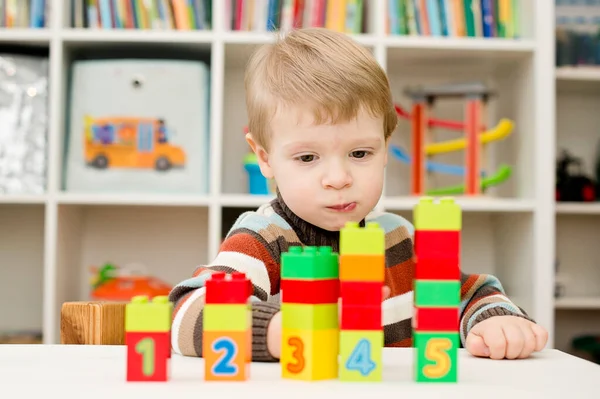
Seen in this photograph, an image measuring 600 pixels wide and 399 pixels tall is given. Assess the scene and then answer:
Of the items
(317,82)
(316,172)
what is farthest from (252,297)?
(317,82)

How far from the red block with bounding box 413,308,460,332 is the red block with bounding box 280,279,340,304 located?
0.07 meters

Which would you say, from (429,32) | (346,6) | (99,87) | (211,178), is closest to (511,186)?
(429,32)

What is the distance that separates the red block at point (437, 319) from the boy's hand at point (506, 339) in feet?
0.59

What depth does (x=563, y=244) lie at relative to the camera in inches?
107

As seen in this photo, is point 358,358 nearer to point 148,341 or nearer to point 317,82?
point 148,341

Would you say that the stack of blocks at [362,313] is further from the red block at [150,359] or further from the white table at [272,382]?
the red block at [150,359]

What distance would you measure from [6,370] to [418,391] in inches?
13.3

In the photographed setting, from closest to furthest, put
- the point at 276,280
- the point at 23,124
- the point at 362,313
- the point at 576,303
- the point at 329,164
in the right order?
the point at 362,313
the point at 329,164
the point at 276,280
the point at 23,124
the point at 576,303

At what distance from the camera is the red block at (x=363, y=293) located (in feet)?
1.84

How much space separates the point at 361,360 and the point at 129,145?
1.80 m

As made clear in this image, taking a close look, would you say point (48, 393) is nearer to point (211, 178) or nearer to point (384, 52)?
point (211, 178)

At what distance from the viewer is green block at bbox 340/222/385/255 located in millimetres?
563

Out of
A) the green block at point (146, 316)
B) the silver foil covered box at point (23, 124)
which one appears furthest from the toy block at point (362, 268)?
the silver foil covered box at point (23, 124)

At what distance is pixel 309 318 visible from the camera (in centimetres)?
56
